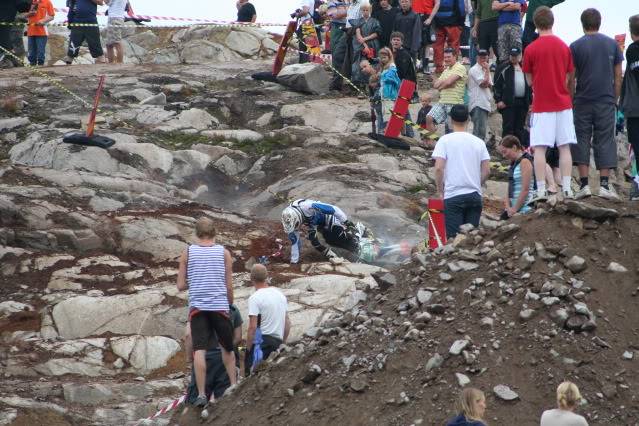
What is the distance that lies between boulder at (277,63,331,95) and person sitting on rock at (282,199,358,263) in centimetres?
982

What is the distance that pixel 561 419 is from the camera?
29.2ft

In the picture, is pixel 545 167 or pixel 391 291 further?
pixel 545 167

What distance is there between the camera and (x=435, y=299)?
449 inches

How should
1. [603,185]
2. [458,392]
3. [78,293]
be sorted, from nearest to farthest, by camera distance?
[458,392], [603,185], [78,293]

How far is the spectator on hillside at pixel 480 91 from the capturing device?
21.1 meters

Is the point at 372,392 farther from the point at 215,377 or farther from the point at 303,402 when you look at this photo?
the point at 215,377

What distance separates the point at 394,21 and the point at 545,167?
1111 centimetres

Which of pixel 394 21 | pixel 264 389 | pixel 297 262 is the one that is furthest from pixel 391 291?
pixel 394 21

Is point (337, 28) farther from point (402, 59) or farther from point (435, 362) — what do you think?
point (435, 362)

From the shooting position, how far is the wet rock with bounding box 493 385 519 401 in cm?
1004

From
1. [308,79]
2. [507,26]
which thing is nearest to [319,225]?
[507,26]

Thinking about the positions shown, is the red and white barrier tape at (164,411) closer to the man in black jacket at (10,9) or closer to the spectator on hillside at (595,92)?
the spectator on hillside at (595,92)

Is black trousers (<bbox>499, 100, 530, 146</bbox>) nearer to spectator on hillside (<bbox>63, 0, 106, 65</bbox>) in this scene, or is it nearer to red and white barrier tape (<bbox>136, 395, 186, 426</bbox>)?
red and white barrier tape (<bbox>136, 395, 186, 426</bbox>)

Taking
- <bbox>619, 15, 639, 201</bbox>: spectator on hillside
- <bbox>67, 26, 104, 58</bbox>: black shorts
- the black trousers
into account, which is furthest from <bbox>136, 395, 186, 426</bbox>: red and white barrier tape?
<bbox>67, 26, 104, 58</bbox>: black shorts
